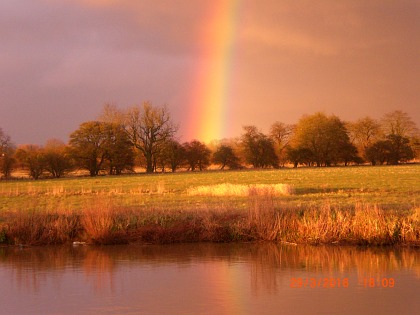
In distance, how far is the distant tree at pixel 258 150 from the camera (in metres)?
99.8

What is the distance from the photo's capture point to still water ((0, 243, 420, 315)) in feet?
38.8

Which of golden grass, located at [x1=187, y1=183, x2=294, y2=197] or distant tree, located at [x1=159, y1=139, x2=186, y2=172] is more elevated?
distant tree, located at [x1=159, y1=139, x2=186, y2=172]

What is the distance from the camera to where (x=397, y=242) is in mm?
17391

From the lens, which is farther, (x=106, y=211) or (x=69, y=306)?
(x=106, y=211)

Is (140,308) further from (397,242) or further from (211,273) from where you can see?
(397,242)

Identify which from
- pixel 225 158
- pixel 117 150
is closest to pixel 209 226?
pixel 117 150

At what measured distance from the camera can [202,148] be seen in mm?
95500

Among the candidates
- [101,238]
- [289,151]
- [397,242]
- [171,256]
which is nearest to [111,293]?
[171,256]

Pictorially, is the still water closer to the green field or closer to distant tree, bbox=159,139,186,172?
the green field

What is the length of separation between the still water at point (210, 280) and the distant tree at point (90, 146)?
2502 inches

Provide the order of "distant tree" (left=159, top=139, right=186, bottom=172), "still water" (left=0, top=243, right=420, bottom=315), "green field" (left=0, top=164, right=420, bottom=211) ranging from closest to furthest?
"still water" (left=0, top=243, right=420, bottom=315) < "green field" (left=0, top=164, right=420, bottom=211) < "distant tree" (left=159, top=139, right=186, bottom=172)

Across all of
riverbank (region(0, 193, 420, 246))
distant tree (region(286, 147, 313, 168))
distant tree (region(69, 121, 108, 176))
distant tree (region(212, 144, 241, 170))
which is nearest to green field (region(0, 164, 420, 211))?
riverbank (region(0, 193, 420, 246))

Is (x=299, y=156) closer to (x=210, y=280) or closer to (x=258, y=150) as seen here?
(x=258, y=150)

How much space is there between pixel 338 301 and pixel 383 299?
111cm
